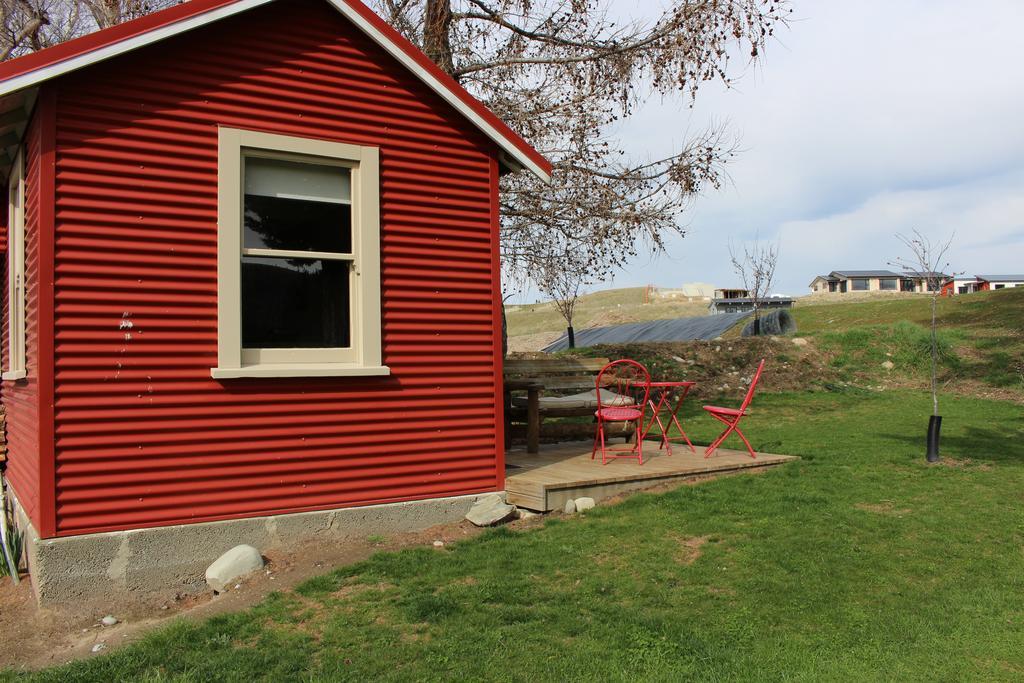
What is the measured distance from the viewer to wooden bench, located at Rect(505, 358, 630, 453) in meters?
8.21

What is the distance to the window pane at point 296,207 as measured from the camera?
5.86m

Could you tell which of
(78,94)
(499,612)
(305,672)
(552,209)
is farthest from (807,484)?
(78,94)

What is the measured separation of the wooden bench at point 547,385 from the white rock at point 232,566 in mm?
3284

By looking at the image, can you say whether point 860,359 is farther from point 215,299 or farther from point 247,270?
point 215,299

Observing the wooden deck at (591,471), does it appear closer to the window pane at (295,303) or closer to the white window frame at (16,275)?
the window pane at (295,303)

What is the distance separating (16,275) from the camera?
6.32 metres

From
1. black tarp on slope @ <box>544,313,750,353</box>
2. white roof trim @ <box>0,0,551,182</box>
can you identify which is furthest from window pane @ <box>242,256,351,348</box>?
black tarp on slope @ <box>544,313,750,353</box>

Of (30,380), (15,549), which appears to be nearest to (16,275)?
(30,380)

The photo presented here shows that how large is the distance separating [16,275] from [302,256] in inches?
98.6

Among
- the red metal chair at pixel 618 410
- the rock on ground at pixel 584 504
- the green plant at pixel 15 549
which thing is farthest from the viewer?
the red metal chair at pixel 618 410

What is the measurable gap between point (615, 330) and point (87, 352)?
26.4m

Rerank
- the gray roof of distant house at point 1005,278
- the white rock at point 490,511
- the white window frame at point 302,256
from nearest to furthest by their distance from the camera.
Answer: the white window frame at point 302,256
the white rock at point 490,511
the gray roof of distant house at point 1005,278

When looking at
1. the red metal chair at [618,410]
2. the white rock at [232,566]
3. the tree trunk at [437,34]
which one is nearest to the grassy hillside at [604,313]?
the tree trunk at [437,34]

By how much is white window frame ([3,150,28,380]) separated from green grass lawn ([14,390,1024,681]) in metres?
3.10
